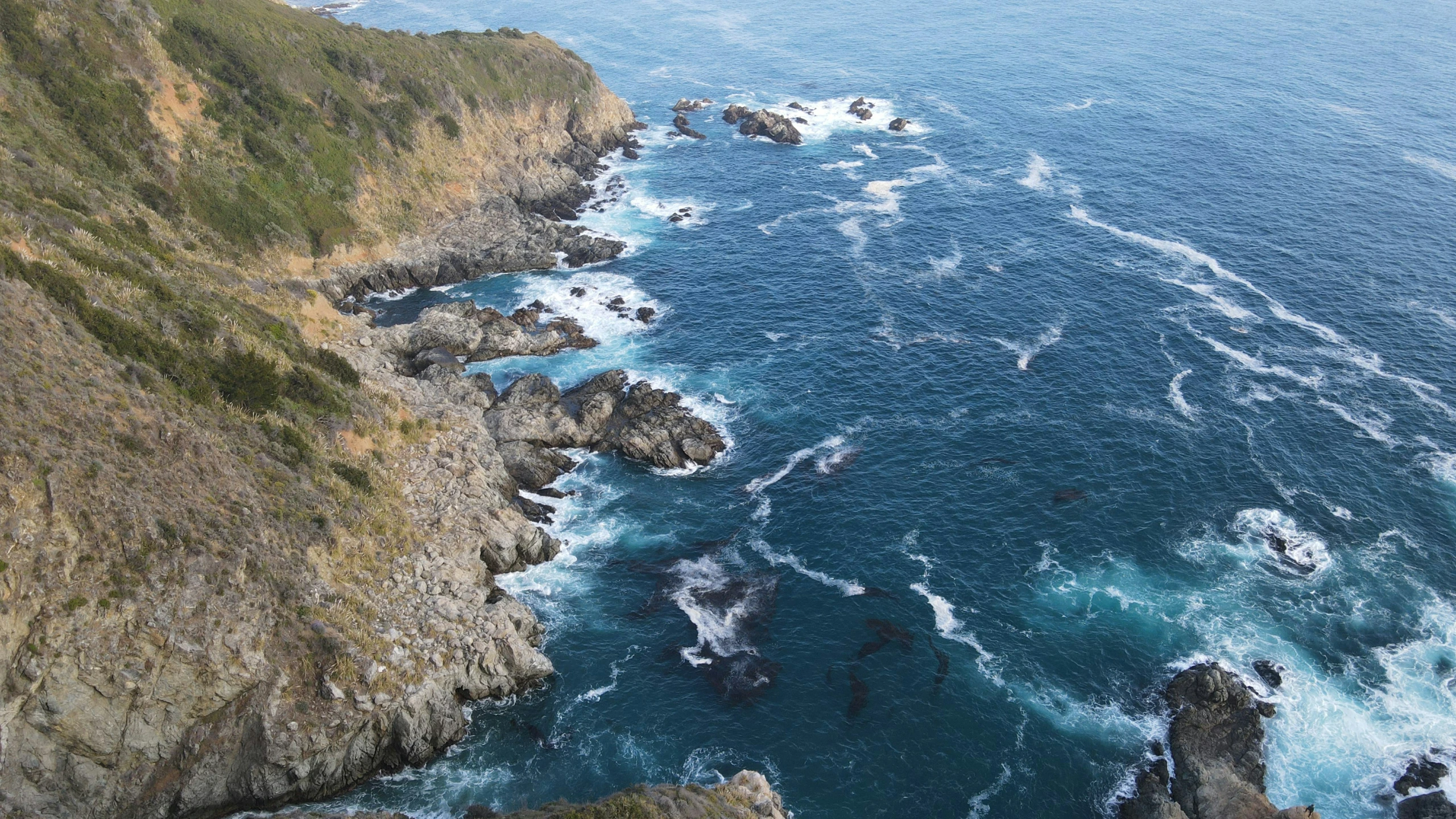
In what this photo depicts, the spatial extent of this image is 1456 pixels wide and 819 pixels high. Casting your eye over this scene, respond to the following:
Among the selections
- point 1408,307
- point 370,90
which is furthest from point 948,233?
point 370,90

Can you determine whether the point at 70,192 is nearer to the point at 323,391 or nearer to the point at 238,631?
the point at 323,391

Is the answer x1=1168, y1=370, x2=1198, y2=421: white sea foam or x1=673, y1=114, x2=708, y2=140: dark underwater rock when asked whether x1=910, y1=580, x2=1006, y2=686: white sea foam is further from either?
x1=673, y1=114, x2=708, y2=140: dark underwater rock

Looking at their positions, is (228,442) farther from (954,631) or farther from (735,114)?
(735,114)

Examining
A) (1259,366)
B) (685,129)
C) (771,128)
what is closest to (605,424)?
(1259,366)

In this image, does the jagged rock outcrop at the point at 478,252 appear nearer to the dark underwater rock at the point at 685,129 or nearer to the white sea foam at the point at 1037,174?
the dark underwater rock at the point at 685,129

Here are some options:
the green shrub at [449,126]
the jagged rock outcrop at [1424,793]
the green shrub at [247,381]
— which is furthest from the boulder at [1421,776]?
the green shrub at [449,126]

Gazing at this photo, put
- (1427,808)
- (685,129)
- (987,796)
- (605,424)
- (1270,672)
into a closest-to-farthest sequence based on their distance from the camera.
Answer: (1427,808) < (987,796) < (1270,672) < (605,424) < (685,129)

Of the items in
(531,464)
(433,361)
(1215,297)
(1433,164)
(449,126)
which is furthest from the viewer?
(1433,164)

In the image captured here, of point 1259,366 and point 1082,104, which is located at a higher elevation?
point 1082,104
